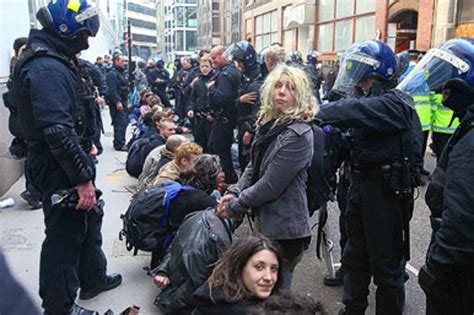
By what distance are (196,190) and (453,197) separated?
1.95 m

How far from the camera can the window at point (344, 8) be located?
70.1ft

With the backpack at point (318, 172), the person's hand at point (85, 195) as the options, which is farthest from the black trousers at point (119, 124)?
the backpack at point (318, 172)

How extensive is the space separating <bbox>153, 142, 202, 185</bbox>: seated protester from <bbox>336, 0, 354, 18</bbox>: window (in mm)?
19248

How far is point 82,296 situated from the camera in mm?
3635

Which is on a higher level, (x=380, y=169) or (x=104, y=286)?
(x=380, y=169)

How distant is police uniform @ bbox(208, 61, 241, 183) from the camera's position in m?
6.25

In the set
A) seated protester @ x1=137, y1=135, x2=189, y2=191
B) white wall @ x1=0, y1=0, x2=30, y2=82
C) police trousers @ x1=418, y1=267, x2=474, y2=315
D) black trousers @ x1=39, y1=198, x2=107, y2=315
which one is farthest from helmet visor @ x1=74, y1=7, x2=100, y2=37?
white wall @ x1=0, y1=0, x2=30, y2=82

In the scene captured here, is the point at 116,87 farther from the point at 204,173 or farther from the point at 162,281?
the point at 162,281

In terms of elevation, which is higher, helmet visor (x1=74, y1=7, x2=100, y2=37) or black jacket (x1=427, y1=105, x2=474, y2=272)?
helmet visor (x1=74, y1=7, x2=100, y2=37)

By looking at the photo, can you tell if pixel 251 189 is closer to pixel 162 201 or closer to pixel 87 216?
pixel 162 201

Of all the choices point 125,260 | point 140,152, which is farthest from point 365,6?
point 125,260

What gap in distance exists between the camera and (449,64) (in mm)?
2338

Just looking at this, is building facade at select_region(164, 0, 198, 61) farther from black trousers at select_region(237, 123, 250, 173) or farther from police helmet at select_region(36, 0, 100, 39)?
police helmet at select_region(36, 0, 100, 39)

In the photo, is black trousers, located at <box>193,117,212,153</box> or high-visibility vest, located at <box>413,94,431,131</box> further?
black trousers, located at <box>193,117,212,153</box>
